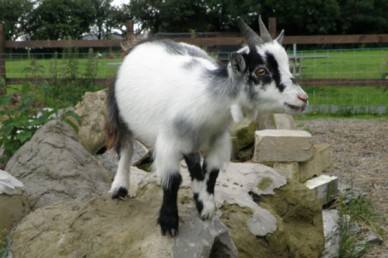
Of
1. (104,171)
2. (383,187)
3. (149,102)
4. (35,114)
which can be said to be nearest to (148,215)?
(149,102)

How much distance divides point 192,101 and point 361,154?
531cm

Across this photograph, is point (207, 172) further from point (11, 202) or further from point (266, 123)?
point (266, 123)

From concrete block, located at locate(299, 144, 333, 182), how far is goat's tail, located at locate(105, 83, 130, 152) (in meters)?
2.38

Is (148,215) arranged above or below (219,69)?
below

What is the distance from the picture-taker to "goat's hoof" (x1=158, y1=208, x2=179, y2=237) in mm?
3949

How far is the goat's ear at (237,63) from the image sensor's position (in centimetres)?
354

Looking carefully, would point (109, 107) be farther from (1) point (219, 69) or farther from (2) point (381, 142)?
(2) point (381, 142)

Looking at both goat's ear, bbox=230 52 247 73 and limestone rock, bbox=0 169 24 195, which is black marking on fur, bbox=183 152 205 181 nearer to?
goat's ear, bbox=230 52 247 73

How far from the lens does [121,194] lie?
4578 mm

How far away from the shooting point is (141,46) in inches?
178

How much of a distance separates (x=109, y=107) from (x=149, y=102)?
0.59 meters

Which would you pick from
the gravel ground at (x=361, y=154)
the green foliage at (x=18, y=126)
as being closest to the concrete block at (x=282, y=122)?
the gravel ground at (x=361, y=154)

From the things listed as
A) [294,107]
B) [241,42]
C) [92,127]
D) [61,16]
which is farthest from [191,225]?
[61,16]

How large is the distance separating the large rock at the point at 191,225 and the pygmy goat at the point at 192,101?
130 millimetres
